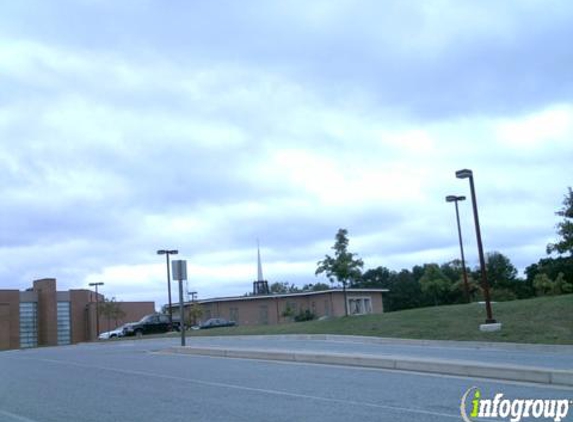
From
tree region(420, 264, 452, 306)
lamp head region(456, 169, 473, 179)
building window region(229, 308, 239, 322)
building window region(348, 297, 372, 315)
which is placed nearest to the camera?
lamp head region(456, 169, 473, 179)

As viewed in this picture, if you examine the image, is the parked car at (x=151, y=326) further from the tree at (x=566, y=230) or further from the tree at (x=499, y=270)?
the tree at (x=499, y=270)

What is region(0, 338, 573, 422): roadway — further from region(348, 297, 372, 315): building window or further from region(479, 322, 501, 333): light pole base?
region(348, 297, 372, 315): building window

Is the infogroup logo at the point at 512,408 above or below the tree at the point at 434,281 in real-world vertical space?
below

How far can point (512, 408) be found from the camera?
977 cm

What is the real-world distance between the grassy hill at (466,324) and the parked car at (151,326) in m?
17.8

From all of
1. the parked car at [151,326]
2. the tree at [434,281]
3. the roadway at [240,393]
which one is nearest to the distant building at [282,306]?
the tree at [434,281]

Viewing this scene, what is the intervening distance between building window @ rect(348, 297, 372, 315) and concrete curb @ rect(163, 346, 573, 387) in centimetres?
4820

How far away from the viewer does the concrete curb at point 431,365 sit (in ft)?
39.7

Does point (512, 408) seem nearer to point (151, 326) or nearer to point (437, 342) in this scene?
point (437, 342)

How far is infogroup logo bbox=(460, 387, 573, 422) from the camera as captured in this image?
9203 millimetres

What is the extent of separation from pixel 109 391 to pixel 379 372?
17.9 ft

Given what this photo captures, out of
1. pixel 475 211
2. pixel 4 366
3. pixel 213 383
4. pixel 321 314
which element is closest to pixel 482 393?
pixel 213 383

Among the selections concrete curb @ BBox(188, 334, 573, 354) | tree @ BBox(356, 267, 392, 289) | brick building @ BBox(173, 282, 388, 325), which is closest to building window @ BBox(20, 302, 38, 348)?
brick building @ BBox(173, 282, 388, 325)

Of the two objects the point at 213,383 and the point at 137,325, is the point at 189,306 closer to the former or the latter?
the point at 137,325
